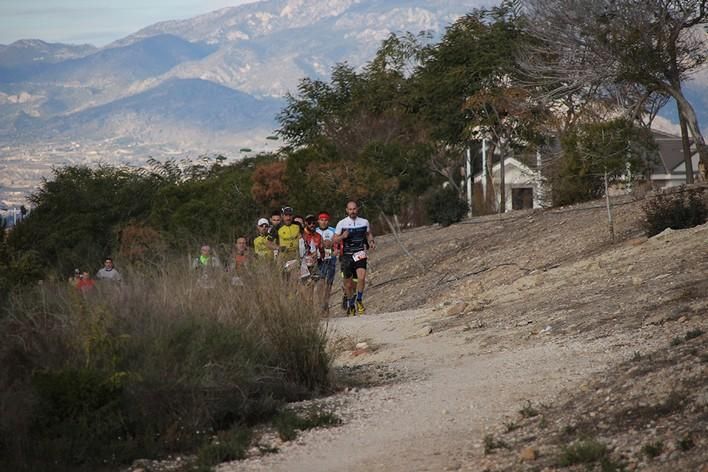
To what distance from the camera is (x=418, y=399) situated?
11688mm

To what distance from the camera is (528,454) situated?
29.9 ft

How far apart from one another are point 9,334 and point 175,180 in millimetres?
64438

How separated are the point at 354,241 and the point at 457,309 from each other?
2431 millimetres

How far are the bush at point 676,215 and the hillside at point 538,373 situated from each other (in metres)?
0.44

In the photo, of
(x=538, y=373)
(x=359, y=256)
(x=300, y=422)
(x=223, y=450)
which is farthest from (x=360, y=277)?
(x=223, y=450)

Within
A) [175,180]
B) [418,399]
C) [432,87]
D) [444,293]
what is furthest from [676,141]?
[418,399]

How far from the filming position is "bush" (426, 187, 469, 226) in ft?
129

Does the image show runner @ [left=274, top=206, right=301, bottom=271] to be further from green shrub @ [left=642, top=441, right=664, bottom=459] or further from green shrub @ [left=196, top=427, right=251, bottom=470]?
green shrub @ [left=642, top=441, right=664, bottom=459]

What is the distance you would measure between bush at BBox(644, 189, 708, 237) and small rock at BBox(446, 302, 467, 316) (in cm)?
456

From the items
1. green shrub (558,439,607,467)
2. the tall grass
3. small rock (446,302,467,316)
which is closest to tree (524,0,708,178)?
small rock (446,302,467,316)

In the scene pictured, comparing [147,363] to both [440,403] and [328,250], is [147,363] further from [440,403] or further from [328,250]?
[328,250]

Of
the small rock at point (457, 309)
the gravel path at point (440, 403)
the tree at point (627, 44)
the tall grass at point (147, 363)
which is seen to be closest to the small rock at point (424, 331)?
the small rock at point (457, 309)

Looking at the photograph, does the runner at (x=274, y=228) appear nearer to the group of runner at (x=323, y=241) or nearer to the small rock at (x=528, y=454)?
the group of runner at (x=323, y=241)

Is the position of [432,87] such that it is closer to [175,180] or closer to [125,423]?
[175,180]
